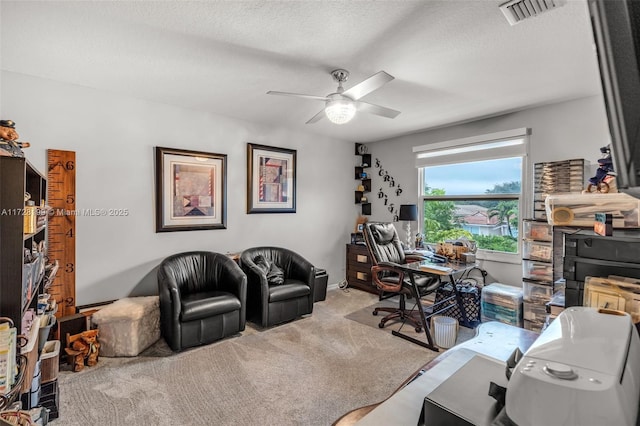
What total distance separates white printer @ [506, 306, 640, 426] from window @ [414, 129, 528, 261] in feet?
11.2

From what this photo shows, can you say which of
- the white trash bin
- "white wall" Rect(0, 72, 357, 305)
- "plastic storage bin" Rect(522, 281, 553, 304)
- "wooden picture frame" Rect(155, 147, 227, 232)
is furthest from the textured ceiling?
the white trash bin

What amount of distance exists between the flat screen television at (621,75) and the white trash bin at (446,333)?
9.29 ft

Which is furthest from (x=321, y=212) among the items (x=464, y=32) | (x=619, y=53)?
(x=619, y=53)

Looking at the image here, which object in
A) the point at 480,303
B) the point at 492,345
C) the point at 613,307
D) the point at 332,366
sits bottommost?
the point at 332,366

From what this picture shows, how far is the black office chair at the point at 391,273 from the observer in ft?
10.7

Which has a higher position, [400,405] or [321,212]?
[321,212]

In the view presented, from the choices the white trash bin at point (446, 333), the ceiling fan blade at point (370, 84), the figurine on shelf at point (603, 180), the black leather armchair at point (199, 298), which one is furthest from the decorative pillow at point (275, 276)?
the figurine on shelf at point (603, 180)

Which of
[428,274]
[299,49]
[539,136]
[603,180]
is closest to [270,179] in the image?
[299,49]

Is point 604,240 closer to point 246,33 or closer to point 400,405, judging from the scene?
point 400,405

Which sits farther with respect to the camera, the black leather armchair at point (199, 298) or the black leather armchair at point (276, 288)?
the black leather armchair at point (276, 288)

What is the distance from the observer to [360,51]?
2.17 meters

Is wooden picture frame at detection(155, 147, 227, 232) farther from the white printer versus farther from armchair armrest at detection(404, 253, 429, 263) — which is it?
the white printer

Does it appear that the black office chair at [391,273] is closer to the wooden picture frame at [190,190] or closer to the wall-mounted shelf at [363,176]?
the wall-mounted shelf at [363,176]

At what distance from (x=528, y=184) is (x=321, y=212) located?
2722mm
